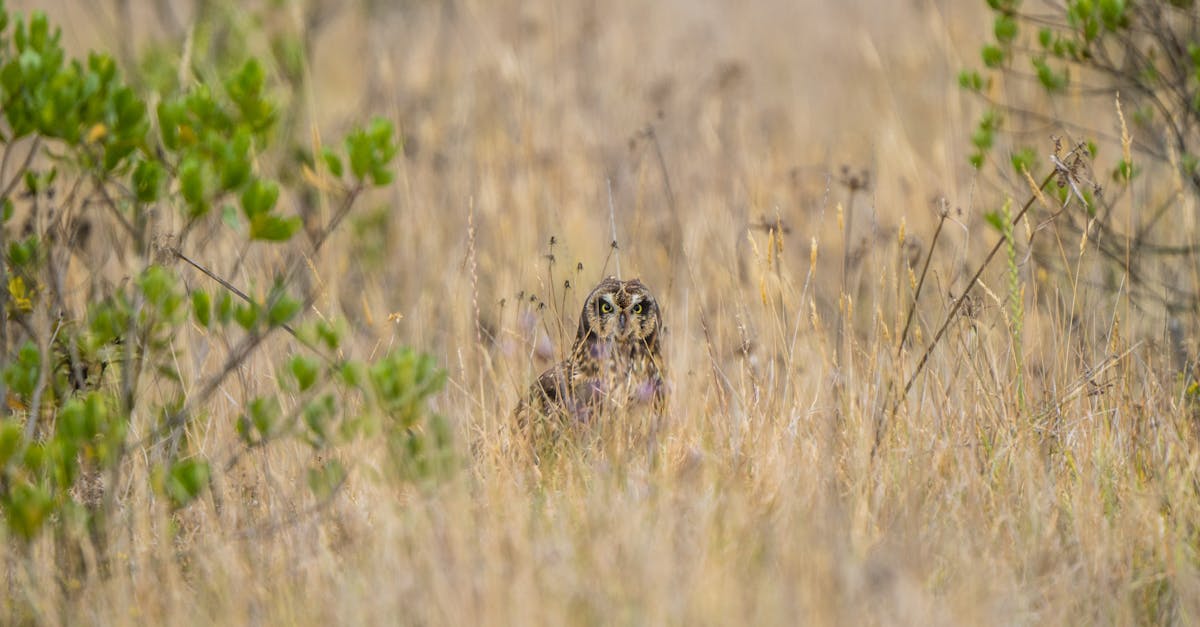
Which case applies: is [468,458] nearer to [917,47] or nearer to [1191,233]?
[1191,233]

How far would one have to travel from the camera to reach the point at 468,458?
10.5 ft

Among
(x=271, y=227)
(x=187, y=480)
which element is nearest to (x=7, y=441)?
(x=187, y=480)

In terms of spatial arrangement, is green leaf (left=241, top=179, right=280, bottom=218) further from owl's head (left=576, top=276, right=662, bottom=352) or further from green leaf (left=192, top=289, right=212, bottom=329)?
owl's head (left=576, top=276, right=662, bottom=352)

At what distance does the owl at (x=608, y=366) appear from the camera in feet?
11.6

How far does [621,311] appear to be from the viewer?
3.79 metres

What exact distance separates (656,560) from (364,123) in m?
4.80

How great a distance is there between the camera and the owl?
11.6 feet

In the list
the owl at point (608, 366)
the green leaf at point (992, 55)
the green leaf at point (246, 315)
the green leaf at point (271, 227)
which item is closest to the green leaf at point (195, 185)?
the green leaf at point (271, 227)

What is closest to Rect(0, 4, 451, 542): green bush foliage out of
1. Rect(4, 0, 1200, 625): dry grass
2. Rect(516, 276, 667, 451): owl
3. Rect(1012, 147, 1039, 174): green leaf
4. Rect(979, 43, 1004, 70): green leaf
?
Rect(4, 0, 1200, 625): dry grass

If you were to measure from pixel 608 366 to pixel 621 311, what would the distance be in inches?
8.4

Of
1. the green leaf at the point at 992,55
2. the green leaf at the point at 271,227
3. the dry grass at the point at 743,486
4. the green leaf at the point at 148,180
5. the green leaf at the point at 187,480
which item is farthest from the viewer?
the green leaf at the point at 992,55

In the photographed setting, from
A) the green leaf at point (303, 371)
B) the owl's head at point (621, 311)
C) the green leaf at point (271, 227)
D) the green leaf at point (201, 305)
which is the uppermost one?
the green leaf at point (271, 227)

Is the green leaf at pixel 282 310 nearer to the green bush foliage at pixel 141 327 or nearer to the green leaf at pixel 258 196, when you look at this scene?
the green bush foliage at pixel 141 327

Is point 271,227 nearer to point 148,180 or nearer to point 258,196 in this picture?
point 258,196
